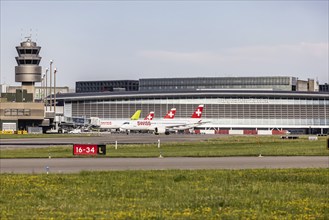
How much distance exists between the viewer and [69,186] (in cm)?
3152

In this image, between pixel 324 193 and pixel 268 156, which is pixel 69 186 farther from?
pixel 268 156

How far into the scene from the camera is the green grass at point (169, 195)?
22.2m

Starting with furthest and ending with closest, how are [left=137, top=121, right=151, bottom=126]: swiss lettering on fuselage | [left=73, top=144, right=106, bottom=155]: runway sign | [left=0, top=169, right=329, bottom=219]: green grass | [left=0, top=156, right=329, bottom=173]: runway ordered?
[left=137, top=121, right=151, bottom=126]: swiss lettering on fuselage
[left=73, top=144, right=106, bottom=155]: runway sign
[left=0, top=156, right=329, bottom=173]: runway
[left=0, top=169, right=329, bottom=219]: green grass

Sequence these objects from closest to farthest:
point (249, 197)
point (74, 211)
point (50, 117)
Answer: point (74, 211) → point (249, 197) → point (50, 117)

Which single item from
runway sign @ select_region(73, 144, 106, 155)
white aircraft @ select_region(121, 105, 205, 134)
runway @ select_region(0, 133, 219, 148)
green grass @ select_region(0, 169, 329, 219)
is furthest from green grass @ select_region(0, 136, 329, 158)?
white aircraft @ select_region(121, 105, 205, 134)

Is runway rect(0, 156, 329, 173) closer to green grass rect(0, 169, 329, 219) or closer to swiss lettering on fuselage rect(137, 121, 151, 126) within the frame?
green grass rect(0, 169, 329, 219)

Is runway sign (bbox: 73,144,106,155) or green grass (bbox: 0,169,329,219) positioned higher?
runway sign (bbox: 73,144,106,155)

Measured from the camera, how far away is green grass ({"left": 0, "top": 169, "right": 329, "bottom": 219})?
2225 centimetres

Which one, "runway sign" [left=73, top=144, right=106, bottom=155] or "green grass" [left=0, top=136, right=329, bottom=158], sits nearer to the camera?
"runway sign" [left=73, top=144, right=106, bottom=155]

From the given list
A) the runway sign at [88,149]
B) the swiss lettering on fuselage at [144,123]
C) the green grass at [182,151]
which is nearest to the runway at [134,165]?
the runway sign at [88,149]

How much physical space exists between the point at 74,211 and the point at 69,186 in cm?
877

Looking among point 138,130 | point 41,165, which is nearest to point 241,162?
point 41,165

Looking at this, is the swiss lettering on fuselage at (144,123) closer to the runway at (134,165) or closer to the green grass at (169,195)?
the runway at (134,165)

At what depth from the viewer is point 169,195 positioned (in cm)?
2772
